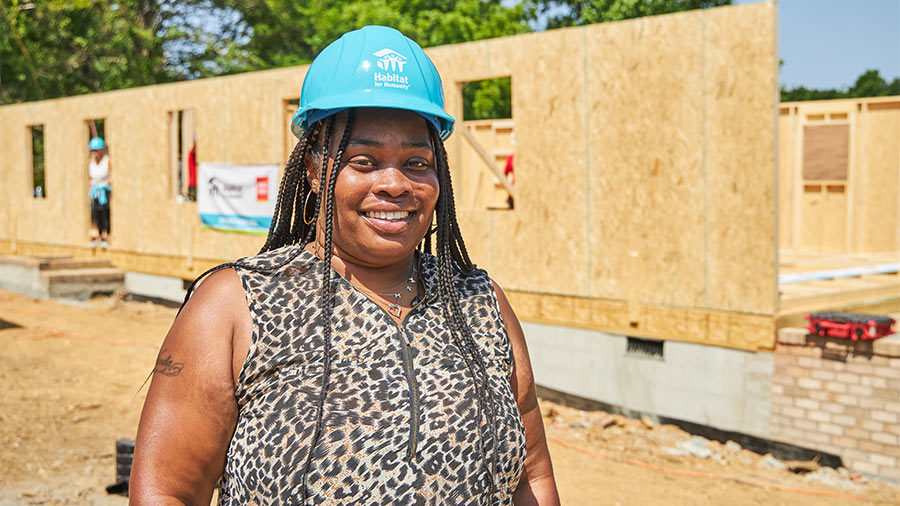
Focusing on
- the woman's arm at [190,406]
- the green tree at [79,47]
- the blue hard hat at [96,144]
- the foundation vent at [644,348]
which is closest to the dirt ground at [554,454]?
the foundation vent at [644,348]

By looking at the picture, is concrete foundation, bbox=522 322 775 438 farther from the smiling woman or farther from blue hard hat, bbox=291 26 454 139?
blue hard hat, bbox=291 26 454 139

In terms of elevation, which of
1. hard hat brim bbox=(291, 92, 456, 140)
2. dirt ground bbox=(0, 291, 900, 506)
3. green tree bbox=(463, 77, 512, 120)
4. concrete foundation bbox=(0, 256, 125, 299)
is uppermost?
green tree bbox=(463, 77, 512, 120)

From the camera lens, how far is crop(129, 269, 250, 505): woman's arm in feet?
5.05

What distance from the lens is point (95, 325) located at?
11.9m

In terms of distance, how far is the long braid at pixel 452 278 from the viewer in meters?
1.72

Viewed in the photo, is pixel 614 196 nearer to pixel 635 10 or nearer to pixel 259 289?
pixel 259 289

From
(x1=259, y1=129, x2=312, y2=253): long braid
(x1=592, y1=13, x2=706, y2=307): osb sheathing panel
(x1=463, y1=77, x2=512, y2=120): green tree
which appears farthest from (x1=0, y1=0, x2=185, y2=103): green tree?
(x1=259, y1=129, x2=312, y2=253): long braid

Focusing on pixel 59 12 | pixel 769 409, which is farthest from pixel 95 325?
pixel 59 12

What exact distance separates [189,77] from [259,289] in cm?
2692

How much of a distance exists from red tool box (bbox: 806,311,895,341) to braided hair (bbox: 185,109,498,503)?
5237mm

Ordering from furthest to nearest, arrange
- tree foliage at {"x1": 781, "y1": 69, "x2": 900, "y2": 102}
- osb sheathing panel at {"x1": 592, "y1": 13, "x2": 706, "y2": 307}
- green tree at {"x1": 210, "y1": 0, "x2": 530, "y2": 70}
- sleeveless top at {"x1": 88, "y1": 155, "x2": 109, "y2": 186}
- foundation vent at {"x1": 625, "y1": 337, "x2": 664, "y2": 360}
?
tree foliage at {"x1": 781, "y1": 69, "x2": 900, "y2": 102} → green tree at {"x1": 210, "y1": 0, "x2": 530, "y2": 70} → sleeveless top at {"x1": 88, "y1": 155, "x2": 109, "y2": 186} → foundation vent at {"x1": 625, "y1": 337, "x2": 664, "y2": 360} → osb sheathing panel at {"x1": 592, "y1": 13, "x2": 706, "y2": 307}

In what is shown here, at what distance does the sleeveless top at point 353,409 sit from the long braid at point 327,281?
0.03 feet

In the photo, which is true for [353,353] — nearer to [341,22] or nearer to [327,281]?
[327,281]

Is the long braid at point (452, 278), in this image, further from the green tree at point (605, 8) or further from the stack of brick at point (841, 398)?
the green tree at point (605, 8)
